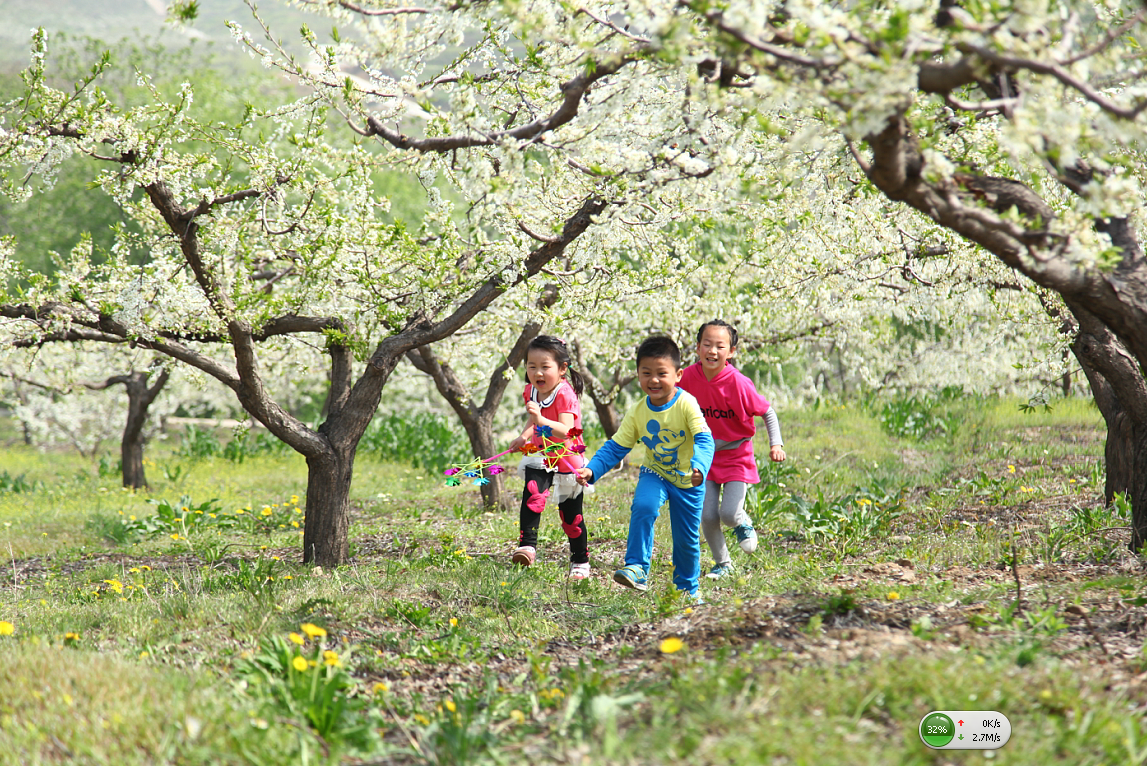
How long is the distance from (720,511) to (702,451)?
3.29 ft

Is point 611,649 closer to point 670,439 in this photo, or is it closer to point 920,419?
point 670,439

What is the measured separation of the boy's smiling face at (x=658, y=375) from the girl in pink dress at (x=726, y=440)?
82 cm

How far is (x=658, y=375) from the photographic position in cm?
434

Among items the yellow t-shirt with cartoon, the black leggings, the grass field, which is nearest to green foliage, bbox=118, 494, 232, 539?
the grass field

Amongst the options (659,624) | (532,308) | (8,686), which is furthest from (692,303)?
(8,686)

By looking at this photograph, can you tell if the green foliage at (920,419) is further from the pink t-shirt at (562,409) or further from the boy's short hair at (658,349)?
the boy's short hair at (658,349)

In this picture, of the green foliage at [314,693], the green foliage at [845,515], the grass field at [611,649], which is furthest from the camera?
the green foliage at [845,515]

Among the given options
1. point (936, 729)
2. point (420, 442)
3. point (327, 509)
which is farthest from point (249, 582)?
point (420, 442)

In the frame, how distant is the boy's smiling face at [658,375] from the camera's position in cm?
432
